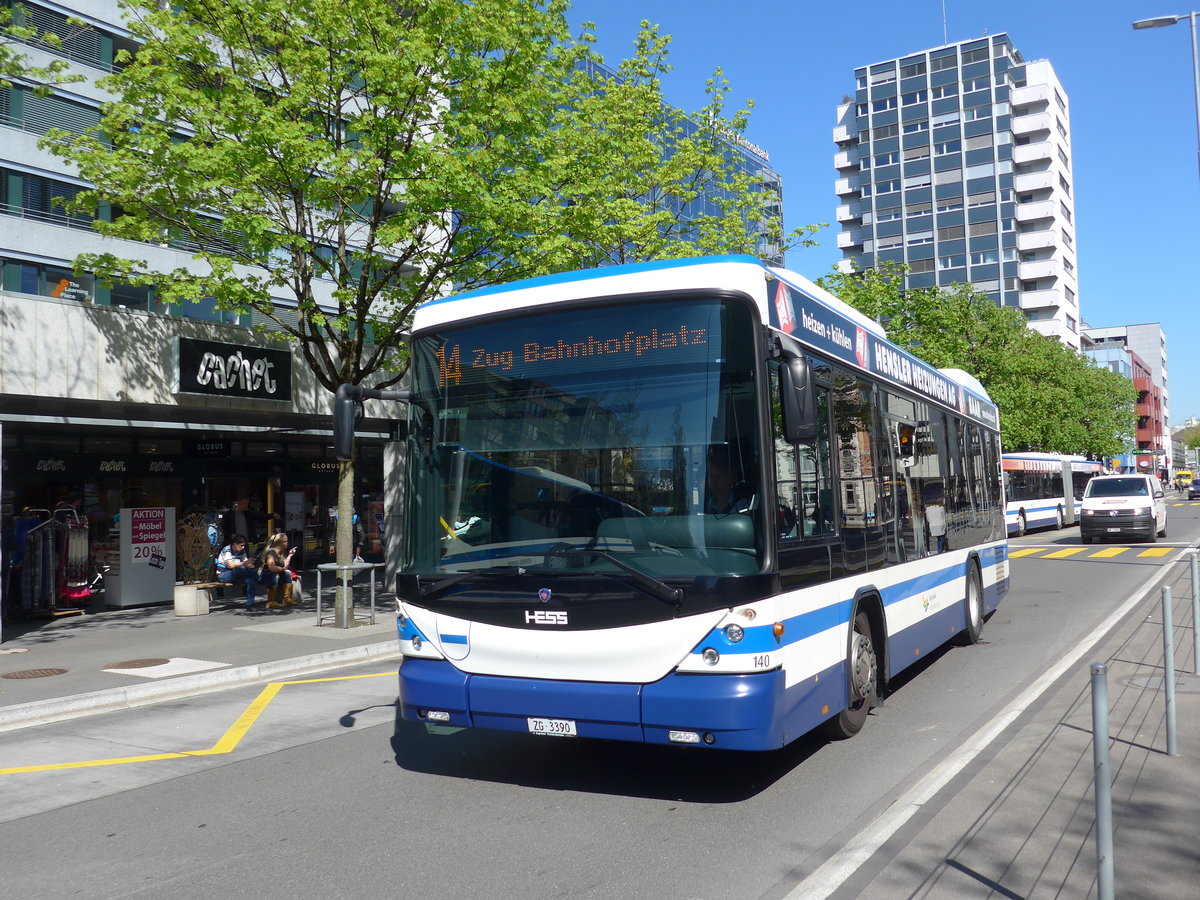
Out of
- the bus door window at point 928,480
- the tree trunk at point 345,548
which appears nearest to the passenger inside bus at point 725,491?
the bus door window at point 928,480

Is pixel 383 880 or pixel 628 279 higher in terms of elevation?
pixel 628 279

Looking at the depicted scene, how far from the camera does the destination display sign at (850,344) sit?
644 centimetres

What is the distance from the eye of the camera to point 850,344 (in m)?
7.80

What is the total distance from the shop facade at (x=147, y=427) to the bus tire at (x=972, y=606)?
443 inches

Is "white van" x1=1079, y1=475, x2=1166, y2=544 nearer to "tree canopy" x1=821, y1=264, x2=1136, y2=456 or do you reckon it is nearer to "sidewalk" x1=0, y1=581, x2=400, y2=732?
"tree canopy" x1=821, y1=264, x2=1136, y2=456

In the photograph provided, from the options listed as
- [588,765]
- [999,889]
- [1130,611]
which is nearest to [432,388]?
[588,765]

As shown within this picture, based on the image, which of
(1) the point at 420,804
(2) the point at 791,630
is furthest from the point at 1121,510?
(1) the point at 420,804

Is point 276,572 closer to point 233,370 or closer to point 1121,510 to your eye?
point 233,370

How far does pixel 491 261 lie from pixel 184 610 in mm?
7423

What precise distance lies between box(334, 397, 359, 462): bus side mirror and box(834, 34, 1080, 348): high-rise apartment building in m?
82.8

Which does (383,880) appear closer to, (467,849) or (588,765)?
(467,849)

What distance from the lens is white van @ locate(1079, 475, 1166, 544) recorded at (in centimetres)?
2900

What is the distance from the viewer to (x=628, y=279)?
6.17m

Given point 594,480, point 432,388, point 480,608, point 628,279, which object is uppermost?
point 628,279
